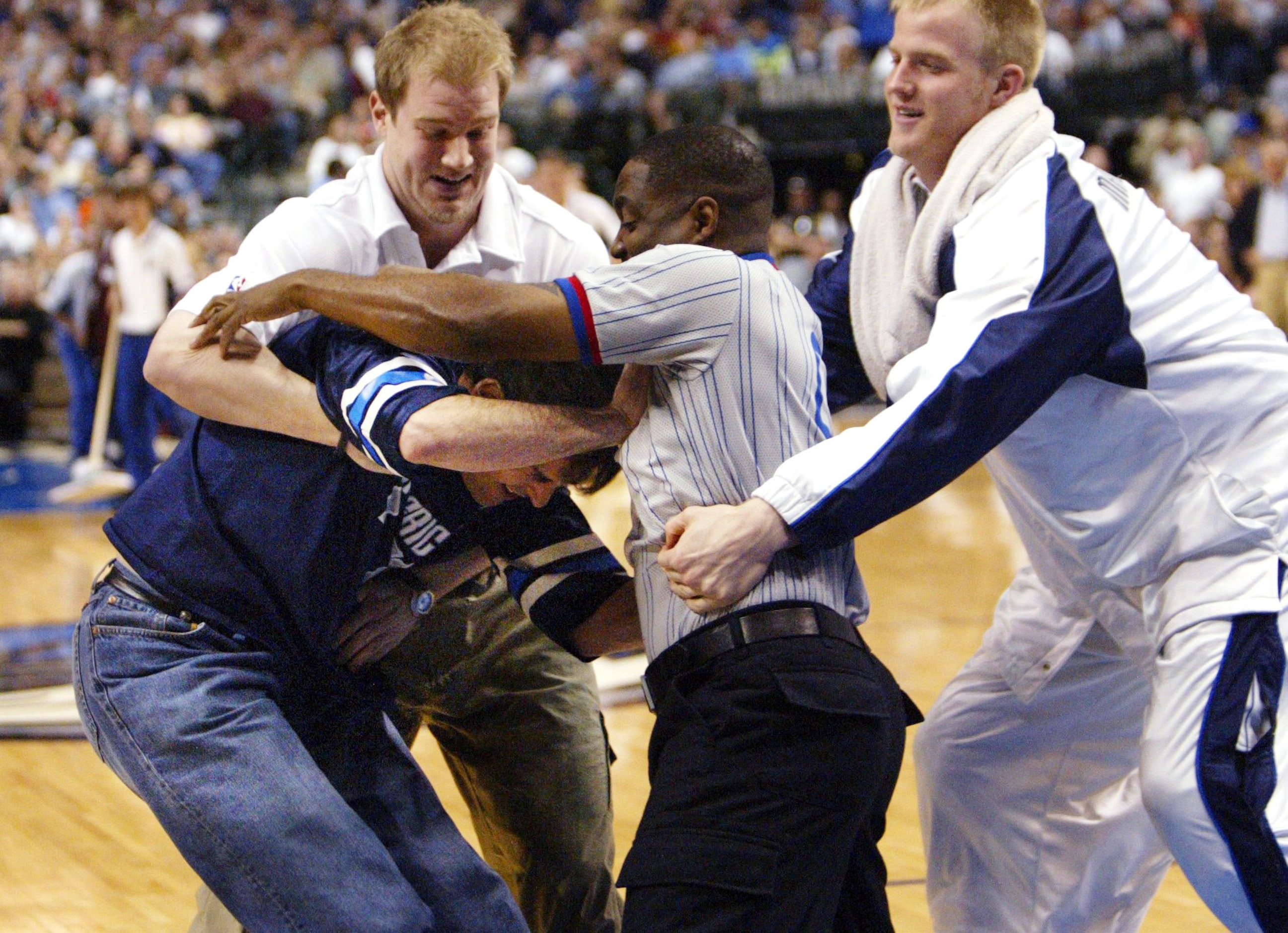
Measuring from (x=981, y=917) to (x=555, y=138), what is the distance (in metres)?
14.1

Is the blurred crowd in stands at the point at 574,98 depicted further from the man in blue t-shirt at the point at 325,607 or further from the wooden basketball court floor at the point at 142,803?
the man in blue t-shirt at the point at 325,607

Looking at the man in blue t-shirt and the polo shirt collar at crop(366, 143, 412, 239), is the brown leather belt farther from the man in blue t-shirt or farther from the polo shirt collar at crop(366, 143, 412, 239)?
the polo shirt collar at crop(366, 143, 412, 239)

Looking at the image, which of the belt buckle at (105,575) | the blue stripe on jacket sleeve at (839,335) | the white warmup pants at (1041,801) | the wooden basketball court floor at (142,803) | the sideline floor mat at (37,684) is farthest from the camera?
the sideline floor mat at (37,684)

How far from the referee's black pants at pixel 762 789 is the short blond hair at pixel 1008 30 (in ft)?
3.76

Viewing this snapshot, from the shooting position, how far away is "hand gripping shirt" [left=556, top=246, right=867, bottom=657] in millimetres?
2160

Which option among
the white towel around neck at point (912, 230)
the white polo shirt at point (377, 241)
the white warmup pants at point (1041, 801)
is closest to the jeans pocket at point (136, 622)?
the white polo shirt at point (377, 241)

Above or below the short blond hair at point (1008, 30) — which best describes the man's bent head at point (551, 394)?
below

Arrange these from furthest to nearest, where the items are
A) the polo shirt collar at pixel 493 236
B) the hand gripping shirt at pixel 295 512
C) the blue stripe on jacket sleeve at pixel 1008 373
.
Answer: the polo shirt collar at pixel 493 236, the hand gripping shirt at pixel 295 512, the blue stripe on jacket sleeve at pixel 1008 373

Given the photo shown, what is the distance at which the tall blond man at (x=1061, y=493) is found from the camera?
91.0 inches

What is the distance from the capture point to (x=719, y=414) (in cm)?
219

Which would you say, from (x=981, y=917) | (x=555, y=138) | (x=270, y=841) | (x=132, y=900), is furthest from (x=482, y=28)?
(x=555, y=138)

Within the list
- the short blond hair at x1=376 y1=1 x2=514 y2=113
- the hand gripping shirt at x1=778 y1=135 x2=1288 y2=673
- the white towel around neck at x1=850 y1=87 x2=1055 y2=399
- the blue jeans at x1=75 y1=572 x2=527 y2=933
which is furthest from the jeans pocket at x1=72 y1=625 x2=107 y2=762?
the white towel around neck at x1=850 y1=87 x2=1055 y2=399

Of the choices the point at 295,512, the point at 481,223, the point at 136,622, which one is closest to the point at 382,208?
the point at 481,223

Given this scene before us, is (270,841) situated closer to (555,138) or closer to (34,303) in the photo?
(34,303)
